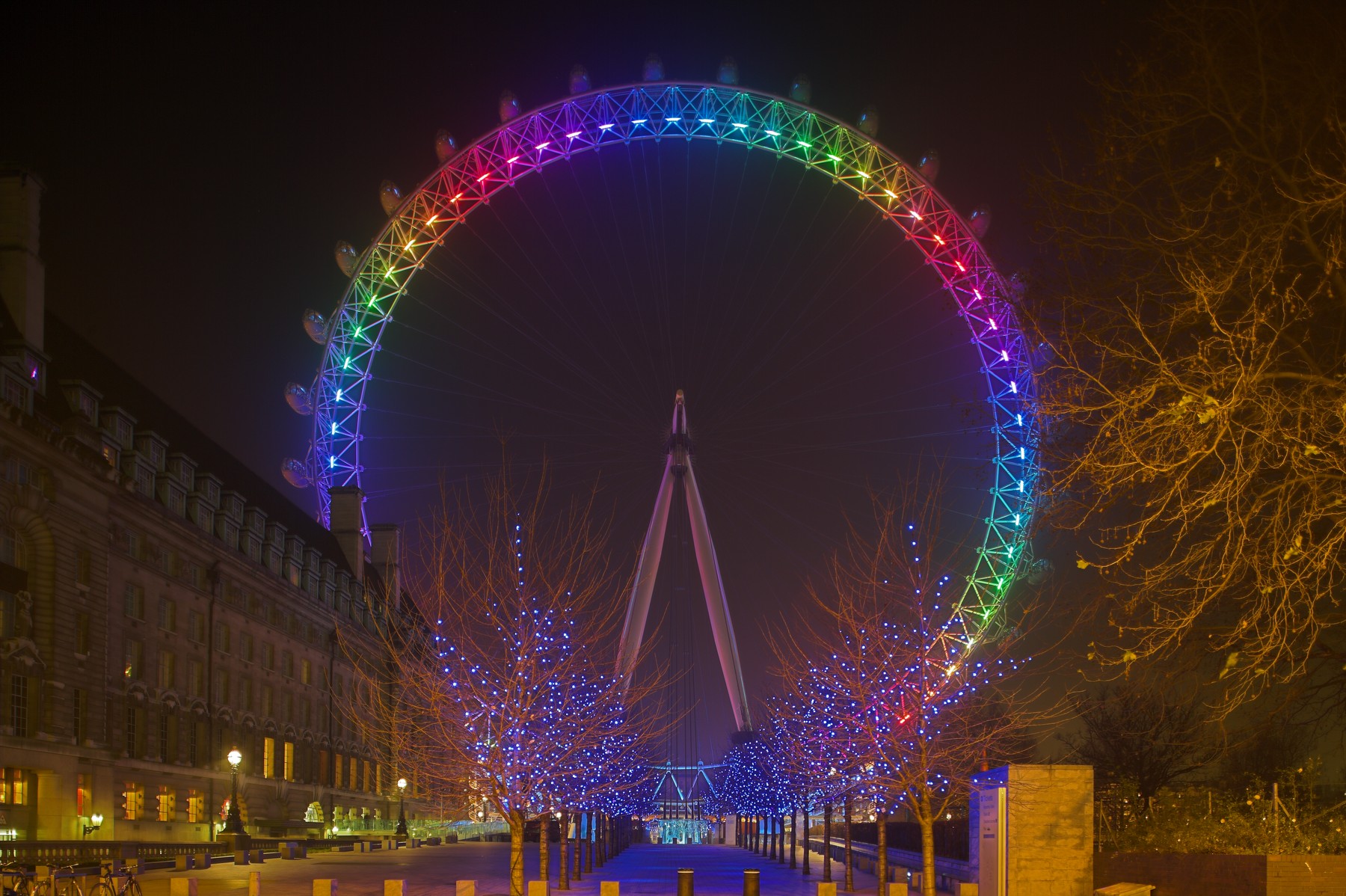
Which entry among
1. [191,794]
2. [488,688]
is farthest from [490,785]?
[191,794]

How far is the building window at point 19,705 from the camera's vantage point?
153 feet

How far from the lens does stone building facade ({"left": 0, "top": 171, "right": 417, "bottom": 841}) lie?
48.1m

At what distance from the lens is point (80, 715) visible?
51.8 meters

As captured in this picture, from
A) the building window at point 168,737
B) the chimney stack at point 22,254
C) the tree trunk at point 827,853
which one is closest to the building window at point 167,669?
the building window at point 168,737

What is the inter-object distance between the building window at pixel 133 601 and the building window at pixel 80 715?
191 inches

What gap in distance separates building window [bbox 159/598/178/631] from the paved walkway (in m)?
12.5

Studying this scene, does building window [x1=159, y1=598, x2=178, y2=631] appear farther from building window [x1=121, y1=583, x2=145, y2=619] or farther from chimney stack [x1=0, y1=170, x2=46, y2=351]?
chimney stack [x1=0, y1=170, x2=46, y2=351]

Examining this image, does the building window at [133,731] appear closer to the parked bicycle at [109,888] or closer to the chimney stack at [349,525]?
the parked bicycle at [109,888]

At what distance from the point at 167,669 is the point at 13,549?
47.0ft

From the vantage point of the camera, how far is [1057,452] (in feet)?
61.2

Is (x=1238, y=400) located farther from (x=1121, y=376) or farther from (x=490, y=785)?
(x=490, y=785)

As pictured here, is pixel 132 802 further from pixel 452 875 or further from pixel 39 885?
pixel 39 885

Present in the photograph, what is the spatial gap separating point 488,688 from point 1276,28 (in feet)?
Result: 78.5

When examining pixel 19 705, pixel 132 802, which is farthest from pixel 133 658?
pixel 19 705
